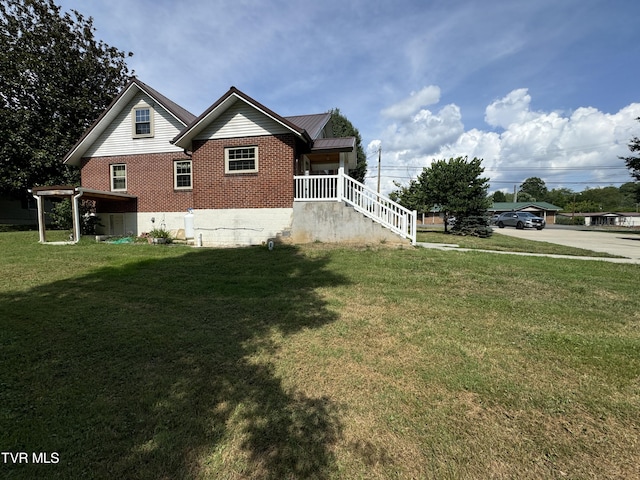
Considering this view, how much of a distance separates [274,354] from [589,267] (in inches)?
342

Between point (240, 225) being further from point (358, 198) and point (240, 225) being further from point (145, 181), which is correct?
point (145, 181)

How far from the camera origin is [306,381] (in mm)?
2814

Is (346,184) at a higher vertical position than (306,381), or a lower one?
higher

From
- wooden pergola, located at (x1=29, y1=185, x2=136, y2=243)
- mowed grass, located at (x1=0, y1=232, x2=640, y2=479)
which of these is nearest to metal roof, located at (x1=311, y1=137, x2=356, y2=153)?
mowed grass, located at (x1=0, y1=232, x2=640, y2=479)

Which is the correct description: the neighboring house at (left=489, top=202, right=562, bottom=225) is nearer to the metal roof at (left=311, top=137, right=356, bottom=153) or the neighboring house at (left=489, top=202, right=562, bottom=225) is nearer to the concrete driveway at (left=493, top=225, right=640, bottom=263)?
the concrete driveway at (left=493, top=225, right=640, bottom=263)

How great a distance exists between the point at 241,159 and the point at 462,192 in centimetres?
1279

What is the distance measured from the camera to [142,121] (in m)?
14.8

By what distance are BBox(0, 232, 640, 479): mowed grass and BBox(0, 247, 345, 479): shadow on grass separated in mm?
15

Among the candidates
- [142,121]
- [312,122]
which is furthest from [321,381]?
[142,121]

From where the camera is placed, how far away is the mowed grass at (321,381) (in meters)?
2.00

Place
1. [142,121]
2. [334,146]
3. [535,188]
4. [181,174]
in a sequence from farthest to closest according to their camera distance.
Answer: [535,188] → [142,121] → [181,174] → [334,146]

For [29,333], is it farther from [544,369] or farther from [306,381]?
[544,369]

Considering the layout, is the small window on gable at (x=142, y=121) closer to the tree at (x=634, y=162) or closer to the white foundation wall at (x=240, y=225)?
the white foundation wall at (x=240, y=225)

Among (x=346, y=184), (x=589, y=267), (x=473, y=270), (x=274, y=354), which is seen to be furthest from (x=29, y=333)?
(x=589, y=267)
